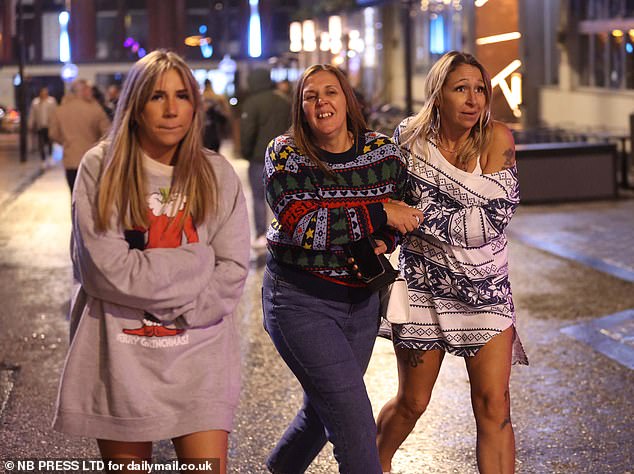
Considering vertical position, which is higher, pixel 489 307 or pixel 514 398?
pixel 489 307

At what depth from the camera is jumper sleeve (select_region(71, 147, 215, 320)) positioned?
11.3ft

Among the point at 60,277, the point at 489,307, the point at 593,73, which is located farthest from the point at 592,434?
the point at 593,73

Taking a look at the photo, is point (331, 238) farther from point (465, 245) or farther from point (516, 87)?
point (516, 87)

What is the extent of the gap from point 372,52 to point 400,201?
41058mm

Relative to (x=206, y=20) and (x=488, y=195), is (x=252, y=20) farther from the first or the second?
(x=488, y=195)

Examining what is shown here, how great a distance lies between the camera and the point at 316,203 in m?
4.21

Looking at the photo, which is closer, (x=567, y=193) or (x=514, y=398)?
(x=514, y=398)

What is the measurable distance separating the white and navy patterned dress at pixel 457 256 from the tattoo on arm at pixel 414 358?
0.20 ft

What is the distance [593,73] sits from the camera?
25312 millimetres

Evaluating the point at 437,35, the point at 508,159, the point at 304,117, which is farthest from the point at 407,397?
the point at 437,35

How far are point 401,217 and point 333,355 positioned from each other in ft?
1.76

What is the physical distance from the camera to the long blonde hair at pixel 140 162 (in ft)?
11.4

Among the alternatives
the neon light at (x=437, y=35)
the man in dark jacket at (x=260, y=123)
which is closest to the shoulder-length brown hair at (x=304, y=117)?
the man in dark jacket at (x=260, y=123)

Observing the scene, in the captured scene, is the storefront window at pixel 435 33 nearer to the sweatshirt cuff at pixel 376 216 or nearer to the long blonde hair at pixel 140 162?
the sweatshirt cuff at pixel 376 216
